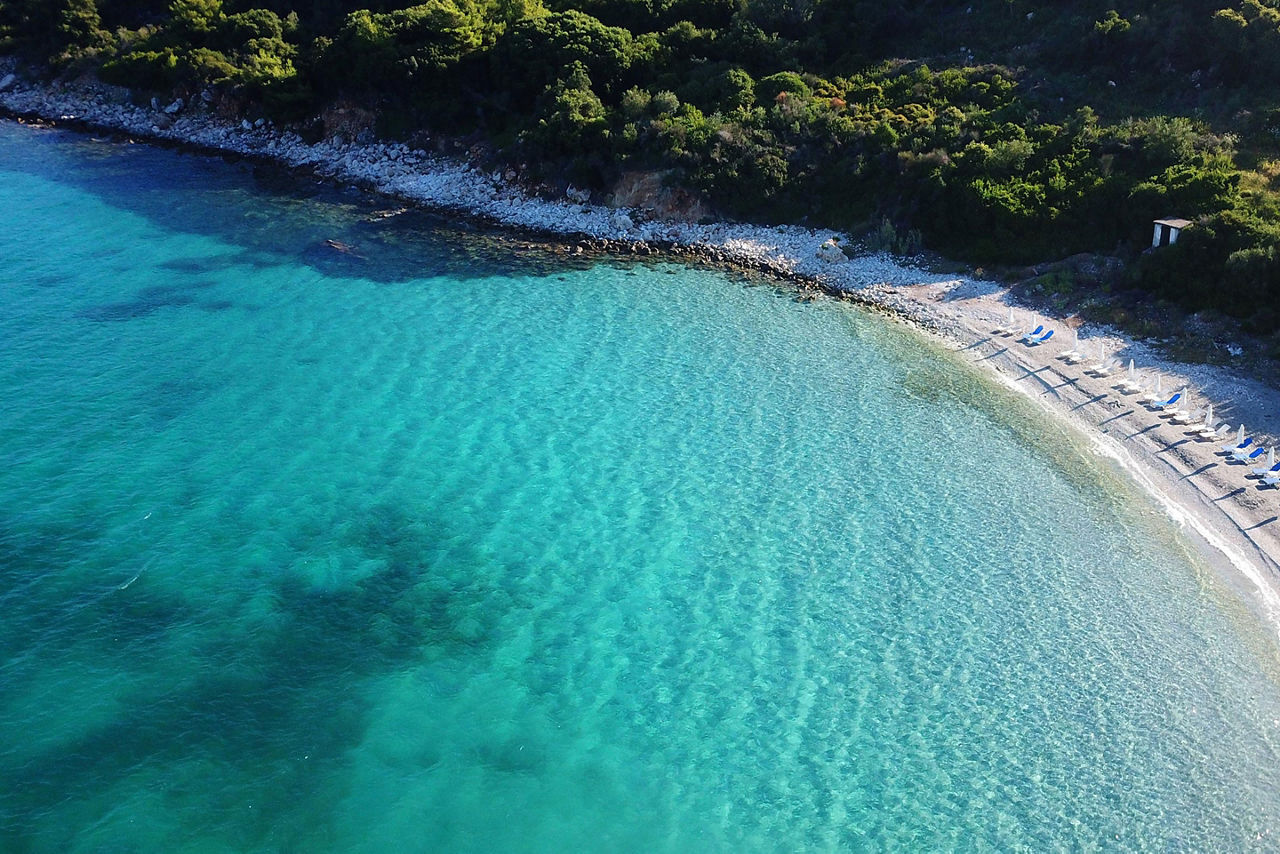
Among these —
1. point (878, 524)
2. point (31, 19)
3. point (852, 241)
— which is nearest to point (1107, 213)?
point (852, 241)

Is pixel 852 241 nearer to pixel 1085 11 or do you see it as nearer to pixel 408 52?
pixel 1085 11

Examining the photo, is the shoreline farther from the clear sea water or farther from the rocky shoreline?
the clear sea water

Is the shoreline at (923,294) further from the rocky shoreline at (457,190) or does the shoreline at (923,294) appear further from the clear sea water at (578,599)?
the clear sea water at (578,599)

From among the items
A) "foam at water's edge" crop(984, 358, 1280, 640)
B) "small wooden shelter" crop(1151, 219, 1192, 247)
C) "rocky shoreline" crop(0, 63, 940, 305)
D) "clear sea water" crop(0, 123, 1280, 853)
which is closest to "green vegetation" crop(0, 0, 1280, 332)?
"small wooden shelter" crop(1151, 219, 1192, 247)

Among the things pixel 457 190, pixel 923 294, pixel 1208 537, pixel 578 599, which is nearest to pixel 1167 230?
pixel 923 294

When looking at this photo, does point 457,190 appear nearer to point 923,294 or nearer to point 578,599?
point 923,294

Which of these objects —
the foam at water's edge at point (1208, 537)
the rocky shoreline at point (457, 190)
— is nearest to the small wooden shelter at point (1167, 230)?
the rocky shoreline at point (457, 190)
